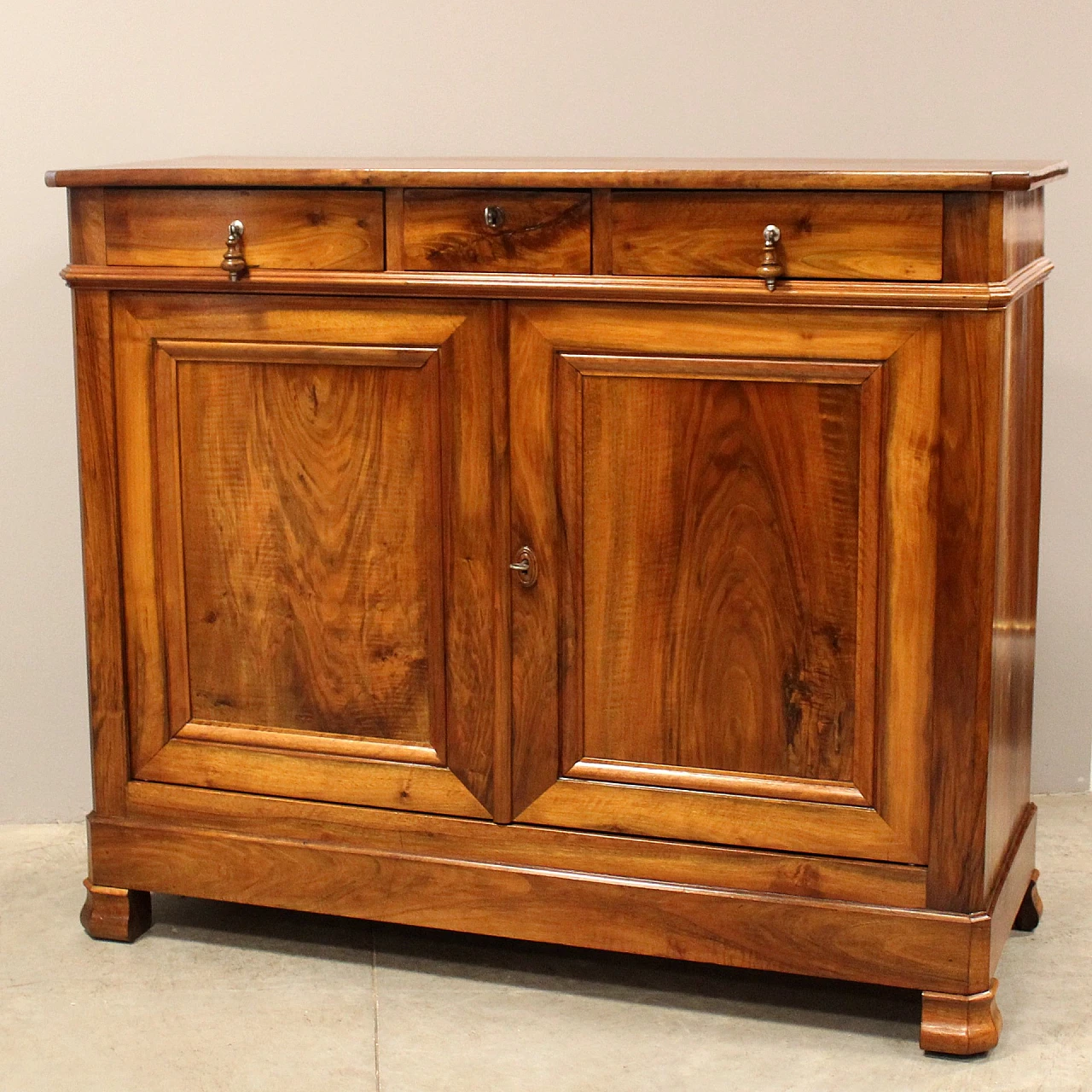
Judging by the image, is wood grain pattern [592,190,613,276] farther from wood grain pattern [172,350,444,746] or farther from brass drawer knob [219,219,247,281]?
brass drawer knob [219,219,247,281]

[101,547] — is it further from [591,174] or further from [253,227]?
[591,174]

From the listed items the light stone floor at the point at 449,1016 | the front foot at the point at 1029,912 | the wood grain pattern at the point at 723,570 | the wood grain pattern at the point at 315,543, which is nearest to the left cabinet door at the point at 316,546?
the wood grain pattern at the point at 315,543

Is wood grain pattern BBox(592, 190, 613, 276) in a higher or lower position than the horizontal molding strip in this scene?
higher

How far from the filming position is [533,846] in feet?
7.84

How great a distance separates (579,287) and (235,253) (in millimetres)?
490

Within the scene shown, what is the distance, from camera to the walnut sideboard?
2.14 meters

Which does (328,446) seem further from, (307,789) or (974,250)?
(974,250)

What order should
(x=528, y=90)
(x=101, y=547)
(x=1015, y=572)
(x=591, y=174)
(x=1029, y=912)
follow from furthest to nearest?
(x=528, y=90) < (x=1029, y=912) < (x=101, y=547) < (x=1015, y=572) < (x=591, y=174)

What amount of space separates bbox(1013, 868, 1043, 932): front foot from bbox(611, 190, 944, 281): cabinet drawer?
1.06m

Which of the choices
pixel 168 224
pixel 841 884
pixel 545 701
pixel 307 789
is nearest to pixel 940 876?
pixel 841 884

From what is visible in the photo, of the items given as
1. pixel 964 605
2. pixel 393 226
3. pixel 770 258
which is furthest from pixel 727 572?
pixel 393 226

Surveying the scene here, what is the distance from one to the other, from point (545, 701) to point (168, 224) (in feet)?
2.78

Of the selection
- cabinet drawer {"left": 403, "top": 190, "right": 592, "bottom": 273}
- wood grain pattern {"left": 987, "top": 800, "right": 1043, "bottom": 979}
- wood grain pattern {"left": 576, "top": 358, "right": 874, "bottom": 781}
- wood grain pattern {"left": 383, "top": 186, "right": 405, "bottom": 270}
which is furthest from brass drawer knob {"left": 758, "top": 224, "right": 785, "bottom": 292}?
wood grain pattern {"left": 987, "top": 800, "right": 1043, "bottom": 979}

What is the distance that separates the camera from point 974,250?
2.06m
